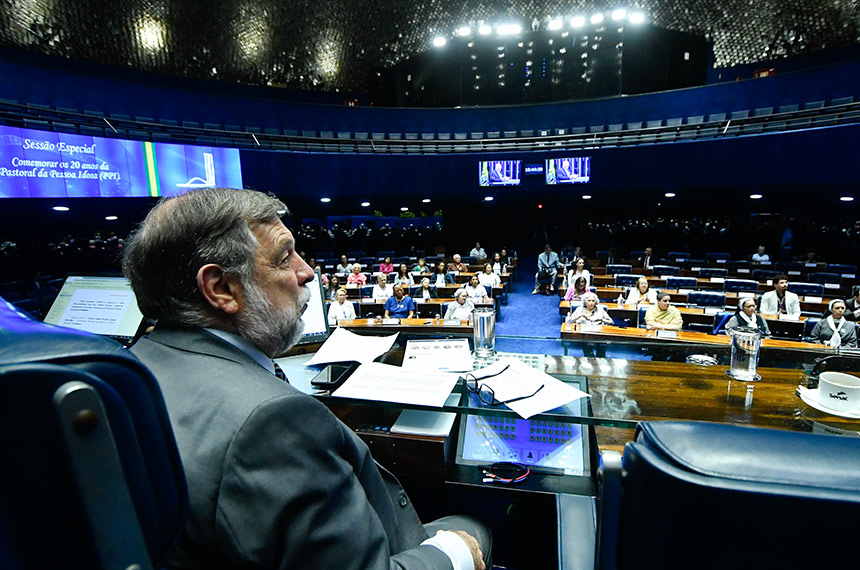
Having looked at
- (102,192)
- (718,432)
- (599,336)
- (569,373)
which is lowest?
(599,336)

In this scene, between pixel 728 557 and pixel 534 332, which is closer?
pixel 728 557

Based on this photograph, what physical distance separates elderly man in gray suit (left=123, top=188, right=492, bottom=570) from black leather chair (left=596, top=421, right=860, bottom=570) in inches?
16.9

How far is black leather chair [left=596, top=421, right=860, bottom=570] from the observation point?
40cm

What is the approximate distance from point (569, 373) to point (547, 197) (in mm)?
13237

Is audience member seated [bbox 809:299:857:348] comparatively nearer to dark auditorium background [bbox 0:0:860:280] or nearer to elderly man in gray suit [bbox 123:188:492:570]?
elderly man in gray suit [bbox 123:188:492:570]

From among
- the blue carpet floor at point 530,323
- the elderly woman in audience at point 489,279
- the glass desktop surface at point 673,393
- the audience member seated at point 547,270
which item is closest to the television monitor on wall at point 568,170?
the audience member seated at point 547,270

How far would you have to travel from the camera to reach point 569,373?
1403 millimetres

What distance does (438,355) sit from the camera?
149cm

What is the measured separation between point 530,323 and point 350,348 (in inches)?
271

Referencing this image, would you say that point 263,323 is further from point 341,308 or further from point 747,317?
point 747,317

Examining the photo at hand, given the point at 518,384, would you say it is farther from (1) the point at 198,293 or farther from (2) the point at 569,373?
(1) the point at 198,293

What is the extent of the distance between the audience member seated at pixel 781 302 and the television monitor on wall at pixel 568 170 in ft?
21.0

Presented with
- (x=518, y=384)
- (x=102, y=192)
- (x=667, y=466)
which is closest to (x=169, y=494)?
(x=667, y=466)

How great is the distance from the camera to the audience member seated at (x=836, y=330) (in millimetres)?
4684
